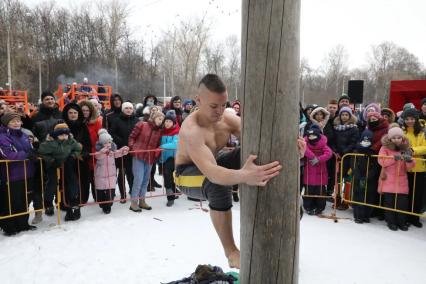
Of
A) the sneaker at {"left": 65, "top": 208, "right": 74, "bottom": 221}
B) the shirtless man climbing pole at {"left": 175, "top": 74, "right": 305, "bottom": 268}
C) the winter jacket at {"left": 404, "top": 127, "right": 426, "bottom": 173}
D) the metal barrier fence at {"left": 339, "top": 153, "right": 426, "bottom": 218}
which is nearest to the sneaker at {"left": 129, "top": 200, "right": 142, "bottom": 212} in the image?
the sneaker at {"left": 65, "top": 208, "right": 74, "bottom": 221}

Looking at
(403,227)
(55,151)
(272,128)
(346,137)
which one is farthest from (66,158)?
(403,227)

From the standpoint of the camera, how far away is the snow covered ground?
3686mm

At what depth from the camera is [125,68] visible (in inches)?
1767

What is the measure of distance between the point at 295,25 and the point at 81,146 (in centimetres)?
462

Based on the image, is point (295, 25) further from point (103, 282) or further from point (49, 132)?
point (49, 132)

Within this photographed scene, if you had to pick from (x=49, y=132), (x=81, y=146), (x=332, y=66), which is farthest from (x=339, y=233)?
(x=332, y=66)

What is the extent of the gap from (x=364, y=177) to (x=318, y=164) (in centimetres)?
74

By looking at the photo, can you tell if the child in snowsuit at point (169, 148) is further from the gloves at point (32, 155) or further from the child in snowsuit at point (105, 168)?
the gloves at point (32, 155)

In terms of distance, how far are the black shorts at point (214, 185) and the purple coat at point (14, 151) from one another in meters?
3.57

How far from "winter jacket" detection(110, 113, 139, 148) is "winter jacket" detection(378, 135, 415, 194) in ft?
14.4

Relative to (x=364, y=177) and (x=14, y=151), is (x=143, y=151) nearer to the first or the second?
(x=14, y=151)

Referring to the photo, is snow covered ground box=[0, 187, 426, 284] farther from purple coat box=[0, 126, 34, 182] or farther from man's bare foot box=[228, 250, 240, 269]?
man's bare foot box=[228, 250, 240, 269]

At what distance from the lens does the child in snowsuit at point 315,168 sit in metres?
5.73

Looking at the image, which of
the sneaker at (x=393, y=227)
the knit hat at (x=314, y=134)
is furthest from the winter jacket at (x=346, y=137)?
the sneaker at (x=393, y=227)
